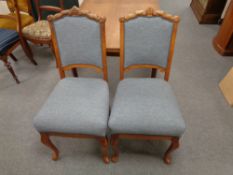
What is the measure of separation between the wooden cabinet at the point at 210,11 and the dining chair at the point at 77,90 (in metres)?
2.43

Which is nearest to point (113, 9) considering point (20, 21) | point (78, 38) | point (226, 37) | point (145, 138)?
point (78, 38)

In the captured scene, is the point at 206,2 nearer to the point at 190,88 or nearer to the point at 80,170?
the point at 190,88

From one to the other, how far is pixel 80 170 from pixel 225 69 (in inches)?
77.7

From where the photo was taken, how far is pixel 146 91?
122 centimetres

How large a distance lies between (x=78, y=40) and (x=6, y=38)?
108 centimetres

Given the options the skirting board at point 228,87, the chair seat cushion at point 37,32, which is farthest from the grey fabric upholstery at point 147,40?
the chair seat cushion at point 37,32

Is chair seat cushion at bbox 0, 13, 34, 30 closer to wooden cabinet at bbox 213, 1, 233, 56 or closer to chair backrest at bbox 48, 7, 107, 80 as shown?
chair backrest at bbox 48, 7, 107, 80

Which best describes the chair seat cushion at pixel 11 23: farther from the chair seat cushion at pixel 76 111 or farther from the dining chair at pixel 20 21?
the chair seat cushion at pixel 76 111

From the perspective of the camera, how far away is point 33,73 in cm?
210

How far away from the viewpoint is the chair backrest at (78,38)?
113 cm

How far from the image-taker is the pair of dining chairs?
1.05m

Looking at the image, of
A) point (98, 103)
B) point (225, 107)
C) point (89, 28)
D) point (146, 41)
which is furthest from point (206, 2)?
point (98, 103)

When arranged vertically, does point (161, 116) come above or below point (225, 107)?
above

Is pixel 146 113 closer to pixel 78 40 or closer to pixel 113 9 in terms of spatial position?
pixel 78 40
